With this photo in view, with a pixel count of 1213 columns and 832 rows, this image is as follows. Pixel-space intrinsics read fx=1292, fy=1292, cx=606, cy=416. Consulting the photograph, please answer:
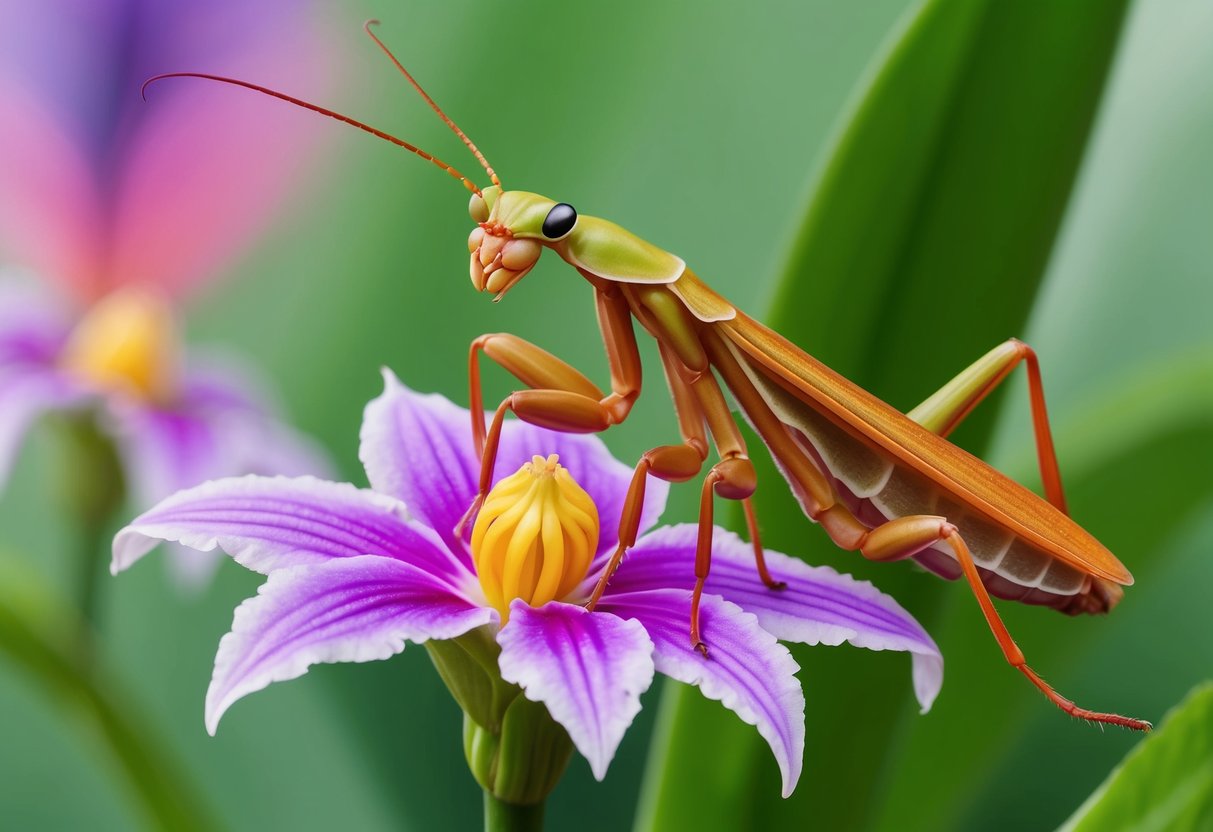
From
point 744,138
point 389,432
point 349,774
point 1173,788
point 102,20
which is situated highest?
point 102,20

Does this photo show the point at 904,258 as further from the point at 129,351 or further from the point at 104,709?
the point at 129,351

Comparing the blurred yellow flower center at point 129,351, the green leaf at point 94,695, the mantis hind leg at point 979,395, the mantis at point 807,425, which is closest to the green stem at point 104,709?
the green leaf at point 94,695

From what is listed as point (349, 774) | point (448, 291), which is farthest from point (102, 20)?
point (349, 774)

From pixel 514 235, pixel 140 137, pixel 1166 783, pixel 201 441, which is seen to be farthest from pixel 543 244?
pixel 140 137

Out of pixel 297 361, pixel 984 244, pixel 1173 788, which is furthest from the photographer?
pixel 297 361

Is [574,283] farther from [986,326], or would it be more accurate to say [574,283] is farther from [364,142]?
[986,326]

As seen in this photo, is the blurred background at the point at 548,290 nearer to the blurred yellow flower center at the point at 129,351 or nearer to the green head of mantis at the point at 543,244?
the blurred yellow flower center at the point at 129,351

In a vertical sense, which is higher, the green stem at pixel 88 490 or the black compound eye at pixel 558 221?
the black compound eye at pixel 558 221
